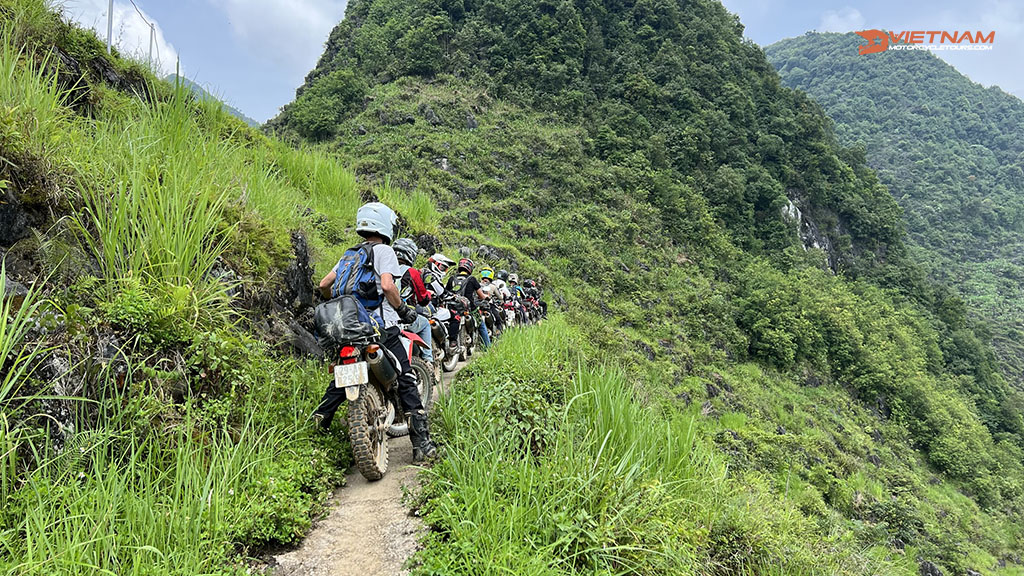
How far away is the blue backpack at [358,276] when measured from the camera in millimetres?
3455

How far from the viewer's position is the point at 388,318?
3.64 meters

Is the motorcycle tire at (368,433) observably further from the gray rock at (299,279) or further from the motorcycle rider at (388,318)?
the gray rock at (299,279)

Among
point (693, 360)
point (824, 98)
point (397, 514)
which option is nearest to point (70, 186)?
point (397, 514)

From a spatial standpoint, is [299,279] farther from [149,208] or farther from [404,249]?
[149,208]

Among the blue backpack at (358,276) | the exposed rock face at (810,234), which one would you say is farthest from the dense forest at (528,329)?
the blue backpack at (358,276)

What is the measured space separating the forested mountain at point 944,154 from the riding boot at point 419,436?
65916 mm

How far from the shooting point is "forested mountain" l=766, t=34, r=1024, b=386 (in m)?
62.3

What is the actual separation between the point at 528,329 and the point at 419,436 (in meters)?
3.71

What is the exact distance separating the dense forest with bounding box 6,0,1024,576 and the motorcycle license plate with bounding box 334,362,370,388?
409 millimetres

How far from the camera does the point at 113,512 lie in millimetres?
1760

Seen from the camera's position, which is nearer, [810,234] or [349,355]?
[349,355]

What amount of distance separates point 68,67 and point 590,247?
25.9 metres

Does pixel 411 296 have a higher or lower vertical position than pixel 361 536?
higher

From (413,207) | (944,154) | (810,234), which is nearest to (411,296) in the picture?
(413,207)
